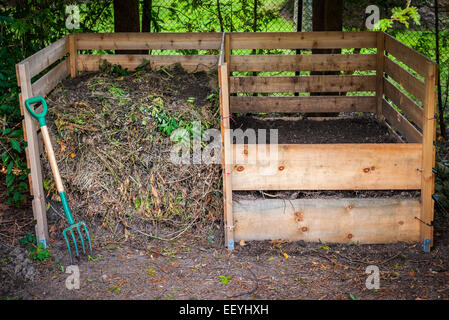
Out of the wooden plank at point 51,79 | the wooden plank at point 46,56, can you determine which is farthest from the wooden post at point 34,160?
the wooden plank at point 51,79

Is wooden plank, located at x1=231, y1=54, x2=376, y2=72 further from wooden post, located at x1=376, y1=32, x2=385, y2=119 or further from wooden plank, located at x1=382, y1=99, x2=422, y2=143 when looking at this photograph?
wooden plank, located at x1=382, y1=99, x2=422, y2=143

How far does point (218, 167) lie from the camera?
17.8 ft

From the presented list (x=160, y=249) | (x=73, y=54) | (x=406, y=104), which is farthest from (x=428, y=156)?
(x=73, y=54)

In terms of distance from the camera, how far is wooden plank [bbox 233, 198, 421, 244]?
4953 mm

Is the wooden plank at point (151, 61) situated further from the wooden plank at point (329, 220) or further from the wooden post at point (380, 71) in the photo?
the wooden plank at point (329, 220)

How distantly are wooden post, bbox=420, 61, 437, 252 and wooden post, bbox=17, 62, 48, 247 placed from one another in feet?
11.4

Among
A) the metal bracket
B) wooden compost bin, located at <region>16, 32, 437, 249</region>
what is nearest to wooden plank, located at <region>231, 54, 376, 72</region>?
wooden compost bin, located at <region>16, 32, 437, 249</region>

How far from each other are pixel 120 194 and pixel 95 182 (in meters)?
0.27

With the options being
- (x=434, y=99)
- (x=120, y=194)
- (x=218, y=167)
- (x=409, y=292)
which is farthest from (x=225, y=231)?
(x=434, y=99)

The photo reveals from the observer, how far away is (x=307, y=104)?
691 centimetres

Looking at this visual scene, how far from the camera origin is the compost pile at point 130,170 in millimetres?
5277

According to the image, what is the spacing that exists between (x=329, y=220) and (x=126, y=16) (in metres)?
3.97

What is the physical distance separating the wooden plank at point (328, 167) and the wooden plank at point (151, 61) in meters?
2.17

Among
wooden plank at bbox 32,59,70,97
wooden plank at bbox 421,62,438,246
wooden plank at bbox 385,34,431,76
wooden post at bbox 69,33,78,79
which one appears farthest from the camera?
wooden post at bbox 69,33,78,79
